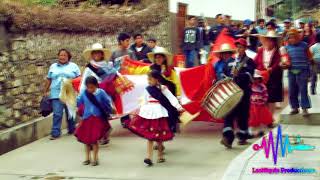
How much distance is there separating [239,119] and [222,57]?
100 cm

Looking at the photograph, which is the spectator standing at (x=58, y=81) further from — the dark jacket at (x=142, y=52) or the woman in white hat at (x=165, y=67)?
the woman in white hat at (x=165, y=67)

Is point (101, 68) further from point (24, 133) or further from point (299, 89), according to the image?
point (299, 89)

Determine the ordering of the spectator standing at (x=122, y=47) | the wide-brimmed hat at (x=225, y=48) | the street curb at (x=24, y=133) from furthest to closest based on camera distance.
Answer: the spectator standing at (x=122, y=47) < the street curb at (x=24, y=133) < the wide-brimmed hat at (x=225, y=48)

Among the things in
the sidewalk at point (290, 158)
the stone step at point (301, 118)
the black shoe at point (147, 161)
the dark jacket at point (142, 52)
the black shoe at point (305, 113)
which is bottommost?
the black shoe at point (147, 161)

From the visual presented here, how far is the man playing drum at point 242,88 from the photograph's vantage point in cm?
920

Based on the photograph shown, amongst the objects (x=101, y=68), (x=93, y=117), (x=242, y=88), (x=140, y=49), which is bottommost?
(x=93, y=117)

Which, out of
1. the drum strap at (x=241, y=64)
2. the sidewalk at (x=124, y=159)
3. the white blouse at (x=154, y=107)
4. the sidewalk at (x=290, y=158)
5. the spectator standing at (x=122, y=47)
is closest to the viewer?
the sidewalk at (x=290, y=158)

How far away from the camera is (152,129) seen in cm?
859

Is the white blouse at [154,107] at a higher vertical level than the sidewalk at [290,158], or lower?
higher

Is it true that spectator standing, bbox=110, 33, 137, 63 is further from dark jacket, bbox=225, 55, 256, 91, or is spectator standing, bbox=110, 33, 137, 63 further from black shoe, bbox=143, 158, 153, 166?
black shoe, bbox=143, 158, 153, 166

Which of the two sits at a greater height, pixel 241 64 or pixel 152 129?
pixel 241 64

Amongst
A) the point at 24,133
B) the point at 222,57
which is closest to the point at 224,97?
the point at 222,57

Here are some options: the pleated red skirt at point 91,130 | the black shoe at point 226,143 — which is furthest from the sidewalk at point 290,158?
the pleated red skirt at point 91,130

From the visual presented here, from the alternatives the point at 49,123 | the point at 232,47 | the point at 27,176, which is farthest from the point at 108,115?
the point at 49,123
